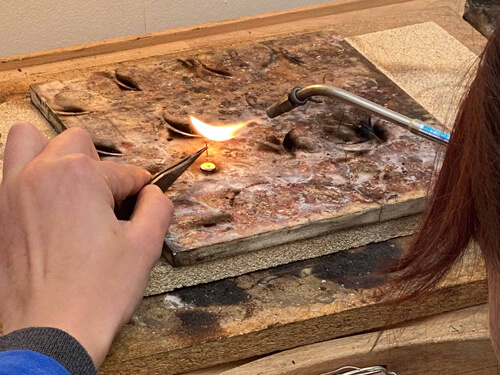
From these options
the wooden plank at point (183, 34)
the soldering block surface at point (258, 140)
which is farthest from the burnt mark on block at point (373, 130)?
the wooden plank at point (183, 34)

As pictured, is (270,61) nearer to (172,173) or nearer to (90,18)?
(172,173)

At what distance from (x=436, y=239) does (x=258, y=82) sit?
628mm

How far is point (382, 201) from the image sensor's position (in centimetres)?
101

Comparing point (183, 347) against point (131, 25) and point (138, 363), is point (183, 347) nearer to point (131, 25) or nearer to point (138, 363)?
point (138, 363)

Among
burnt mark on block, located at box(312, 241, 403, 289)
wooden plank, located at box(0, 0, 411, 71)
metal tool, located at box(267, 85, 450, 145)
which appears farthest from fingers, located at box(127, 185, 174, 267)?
wooden plank, located at box(0, 0, 411, 71)

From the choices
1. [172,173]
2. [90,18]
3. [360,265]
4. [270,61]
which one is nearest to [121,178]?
[172,173]

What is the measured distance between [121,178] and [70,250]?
0.46 feet

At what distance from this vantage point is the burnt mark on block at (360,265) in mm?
950

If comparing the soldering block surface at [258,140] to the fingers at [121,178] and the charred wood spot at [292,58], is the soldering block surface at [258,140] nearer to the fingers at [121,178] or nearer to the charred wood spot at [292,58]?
the charred wood spot at [292,58]

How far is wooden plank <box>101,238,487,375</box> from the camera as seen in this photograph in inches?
34.0

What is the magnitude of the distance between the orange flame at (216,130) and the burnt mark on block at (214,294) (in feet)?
0.84

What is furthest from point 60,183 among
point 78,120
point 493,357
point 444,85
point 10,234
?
point 444,85

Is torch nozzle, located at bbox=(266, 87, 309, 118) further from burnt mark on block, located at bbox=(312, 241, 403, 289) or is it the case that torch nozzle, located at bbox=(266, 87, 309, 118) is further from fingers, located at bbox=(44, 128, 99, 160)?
fingers, located at bbox=(44, 128, 99, 160)

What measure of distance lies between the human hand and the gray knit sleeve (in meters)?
0.01
